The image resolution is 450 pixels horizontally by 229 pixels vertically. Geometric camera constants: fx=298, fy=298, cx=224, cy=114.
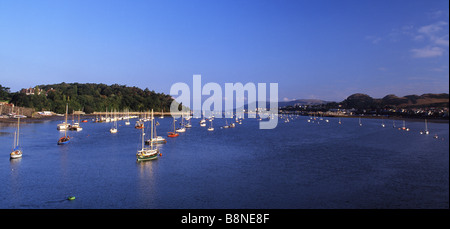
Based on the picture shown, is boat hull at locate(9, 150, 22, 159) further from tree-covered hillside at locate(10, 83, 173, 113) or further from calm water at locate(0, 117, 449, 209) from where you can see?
tree-covered hillside at locate(10, 83, 173, 113)

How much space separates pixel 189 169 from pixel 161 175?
2857mm

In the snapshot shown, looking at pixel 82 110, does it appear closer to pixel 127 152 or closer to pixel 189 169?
pixel 127 152

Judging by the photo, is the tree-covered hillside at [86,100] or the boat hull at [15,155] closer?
the boat hull at [15,155]

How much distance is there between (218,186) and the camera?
18.6 m

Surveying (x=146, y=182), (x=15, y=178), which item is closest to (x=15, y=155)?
(x=15, y=178)

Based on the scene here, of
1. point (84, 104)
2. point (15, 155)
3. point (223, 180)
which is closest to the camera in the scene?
point (223, 180)

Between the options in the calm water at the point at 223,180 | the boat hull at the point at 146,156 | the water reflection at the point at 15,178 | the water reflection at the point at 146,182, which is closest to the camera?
the calm water at the point at 223,180

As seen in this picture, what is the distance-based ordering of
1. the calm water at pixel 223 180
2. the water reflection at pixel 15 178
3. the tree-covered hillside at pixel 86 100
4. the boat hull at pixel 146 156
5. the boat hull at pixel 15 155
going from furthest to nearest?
the tree-covered hillside at pixel 86 100 < the boat hull at pixel 15 155 < the boat hull at pixel 146 156 < the water reflection at pixel 15 178 < the calm water at pixel 223 180

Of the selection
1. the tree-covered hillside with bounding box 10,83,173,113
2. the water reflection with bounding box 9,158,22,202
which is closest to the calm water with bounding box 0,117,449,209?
the water reflection with bounding box 9,158,22,202

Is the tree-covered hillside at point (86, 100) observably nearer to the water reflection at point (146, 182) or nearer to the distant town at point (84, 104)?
the distant town at point (84, 104)

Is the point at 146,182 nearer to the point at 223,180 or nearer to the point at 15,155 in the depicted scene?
the point at 223,180

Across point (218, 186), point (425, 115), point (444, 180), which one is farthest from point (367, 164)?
point (425, 115)

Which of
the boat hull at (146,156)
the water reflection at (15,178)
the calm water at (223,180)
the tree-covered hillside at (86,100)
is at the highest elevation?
the tree-covered hillside at (86,100)

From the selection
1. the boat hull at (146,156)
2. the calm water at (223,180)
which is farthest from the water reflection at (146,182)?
the boat hull at (146,156)
